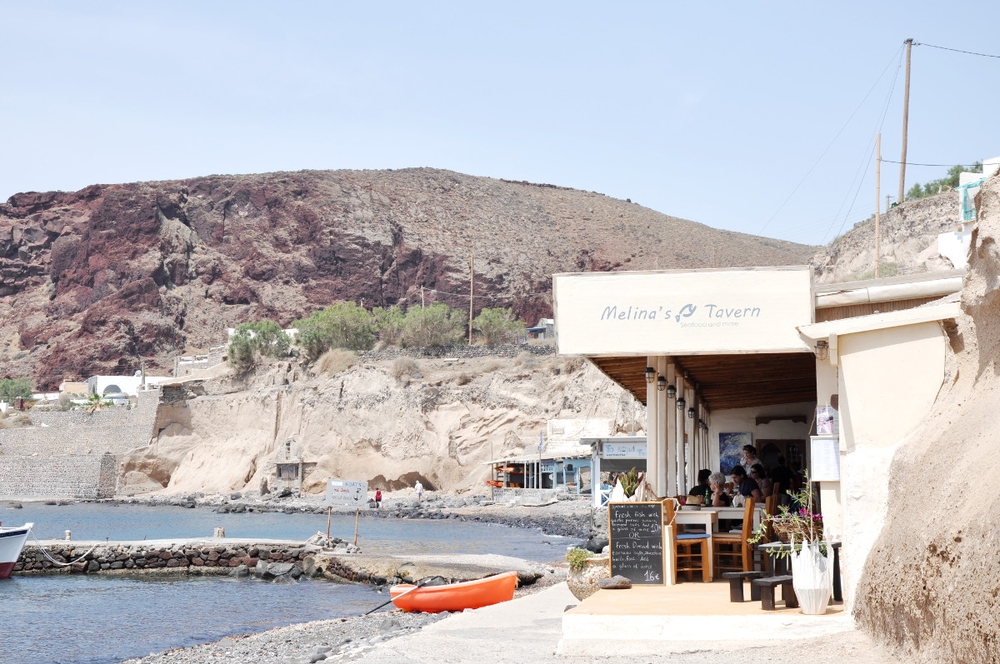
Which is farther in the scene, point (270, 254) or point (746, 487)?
point (270, 254)

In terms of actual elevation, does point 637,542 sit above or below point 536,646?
above

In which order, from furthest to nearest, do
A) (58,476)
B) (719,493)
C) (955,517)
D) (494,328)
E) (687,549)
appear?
(494,328), (58,476), (719,493), (687,549), (955,517)

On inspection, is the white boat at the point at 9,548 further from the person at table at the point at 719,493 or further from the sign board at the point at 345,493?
the person at table at the point at 719,493

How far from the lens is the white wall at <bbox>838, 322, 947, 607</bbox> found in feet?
31.7

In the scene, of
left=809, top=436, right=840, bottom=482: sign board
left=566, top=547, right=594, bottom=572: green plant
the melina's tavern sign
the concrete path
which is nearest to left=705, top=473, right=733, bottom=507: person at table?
left=566, top=547, right=594, bottom=572: green plant

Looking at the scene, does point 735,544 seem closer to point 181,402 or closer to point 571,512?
point 571,512

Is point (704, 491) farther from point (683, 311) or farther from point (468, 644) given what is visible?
point (468, 644)

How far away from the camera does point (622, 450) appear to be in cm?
4300

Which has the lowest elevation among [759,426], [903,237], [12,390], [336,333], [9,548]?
[9,548]

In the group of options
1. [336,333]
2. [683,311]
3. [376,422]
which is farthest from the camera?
[336,333]

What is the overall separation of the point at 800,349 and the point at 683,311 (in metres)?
1.36

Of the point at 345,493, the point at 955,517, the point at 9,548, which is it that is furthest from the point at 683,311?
the point at 9,548

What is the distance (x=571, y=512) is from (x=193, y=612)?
2567cm

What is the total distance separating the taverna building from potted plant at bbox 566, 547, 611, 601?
121 cm
